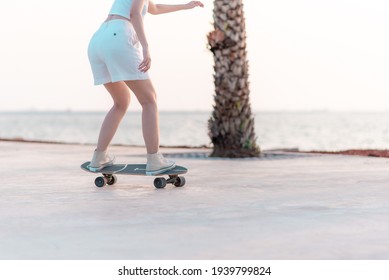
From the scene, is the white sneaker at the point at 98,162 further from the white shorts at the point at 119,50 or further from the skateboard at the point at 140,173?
the white shorts at the point at 119,50

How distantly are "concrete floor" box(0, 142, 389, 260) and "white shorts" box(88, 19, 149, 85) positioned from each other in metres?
1.09

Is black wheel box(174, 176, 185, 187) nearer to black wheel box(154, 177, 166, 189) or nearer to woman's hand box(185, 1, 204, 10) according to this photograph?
black wheel box(154, 177, 166, 189)

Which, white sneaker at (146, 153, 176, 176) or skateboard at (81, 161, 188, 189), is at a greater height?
white sneaker at (146, 153, 176, 176)

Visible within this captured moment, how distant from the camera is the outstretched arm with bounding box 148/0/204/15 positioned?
9.16 m

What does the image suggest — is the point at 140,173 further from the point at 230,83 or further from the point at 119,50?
the point at 230,83

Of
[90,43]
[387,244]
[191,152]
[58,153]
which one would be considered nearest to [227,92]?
[191,152]

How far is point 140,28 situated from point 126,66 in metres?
0.36

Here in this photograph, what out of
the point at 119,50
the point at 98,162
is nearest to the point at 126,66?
the point at 119,50

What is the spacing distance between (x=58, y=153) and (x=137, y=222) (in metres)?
8.22

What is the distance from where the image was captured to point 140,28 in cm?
839

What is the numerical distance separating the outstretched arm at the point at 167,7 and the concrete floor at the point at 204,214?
1.74 m

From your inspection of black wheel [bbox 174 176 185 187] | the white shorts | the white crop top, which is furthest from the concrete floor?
the white crop top

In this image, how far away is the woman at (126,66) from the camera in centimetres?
838
